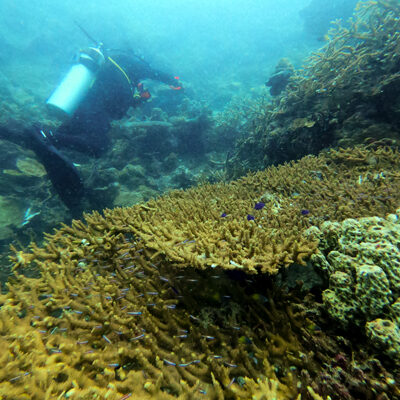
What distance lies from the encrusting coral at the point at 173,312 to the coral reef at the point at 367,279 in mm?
263

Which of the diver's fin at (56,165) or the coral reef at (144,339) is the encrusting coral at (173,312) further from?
the diver's fin at (56,165)

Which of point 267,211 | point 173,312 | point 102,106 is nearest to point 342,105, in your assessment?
point 267,211

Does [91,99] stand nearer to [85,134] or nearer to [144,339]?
[85,134]

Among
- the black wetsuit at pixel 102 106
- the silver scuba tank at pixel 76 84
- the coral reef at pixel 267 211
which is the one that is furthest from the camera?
the silver scuba tank at pixel 76 84

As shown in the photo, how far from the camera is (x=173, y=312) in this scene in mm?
2293

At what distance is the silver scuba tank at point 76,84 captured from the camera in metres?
8.09

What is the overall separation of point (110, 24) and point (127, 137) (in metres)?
44.5

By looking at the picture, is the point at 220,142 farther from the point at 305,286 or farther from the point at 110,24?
the point at 110,24

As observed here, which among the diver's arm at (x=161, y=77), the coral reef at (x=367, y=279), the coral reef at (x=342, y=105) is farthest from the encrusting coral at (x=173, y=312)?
the diver's arm at (x=161, y=77)

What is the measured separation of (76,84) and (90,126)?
1.77 m

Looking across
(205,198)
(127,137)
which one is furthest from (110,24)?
(205,198)

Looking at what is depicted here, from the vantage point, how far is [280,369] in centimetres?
184

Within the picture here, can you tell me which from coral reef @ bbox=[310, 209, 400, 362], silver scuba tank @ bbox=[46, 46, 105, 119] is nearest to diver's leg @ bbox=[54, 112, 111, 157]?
silver scuba tank @ bbox=[46, 46, 105, 119]

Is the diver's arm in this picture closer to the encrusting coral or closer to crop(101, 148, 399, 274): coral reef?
crop(101, 148, 399, 274): coral reef
